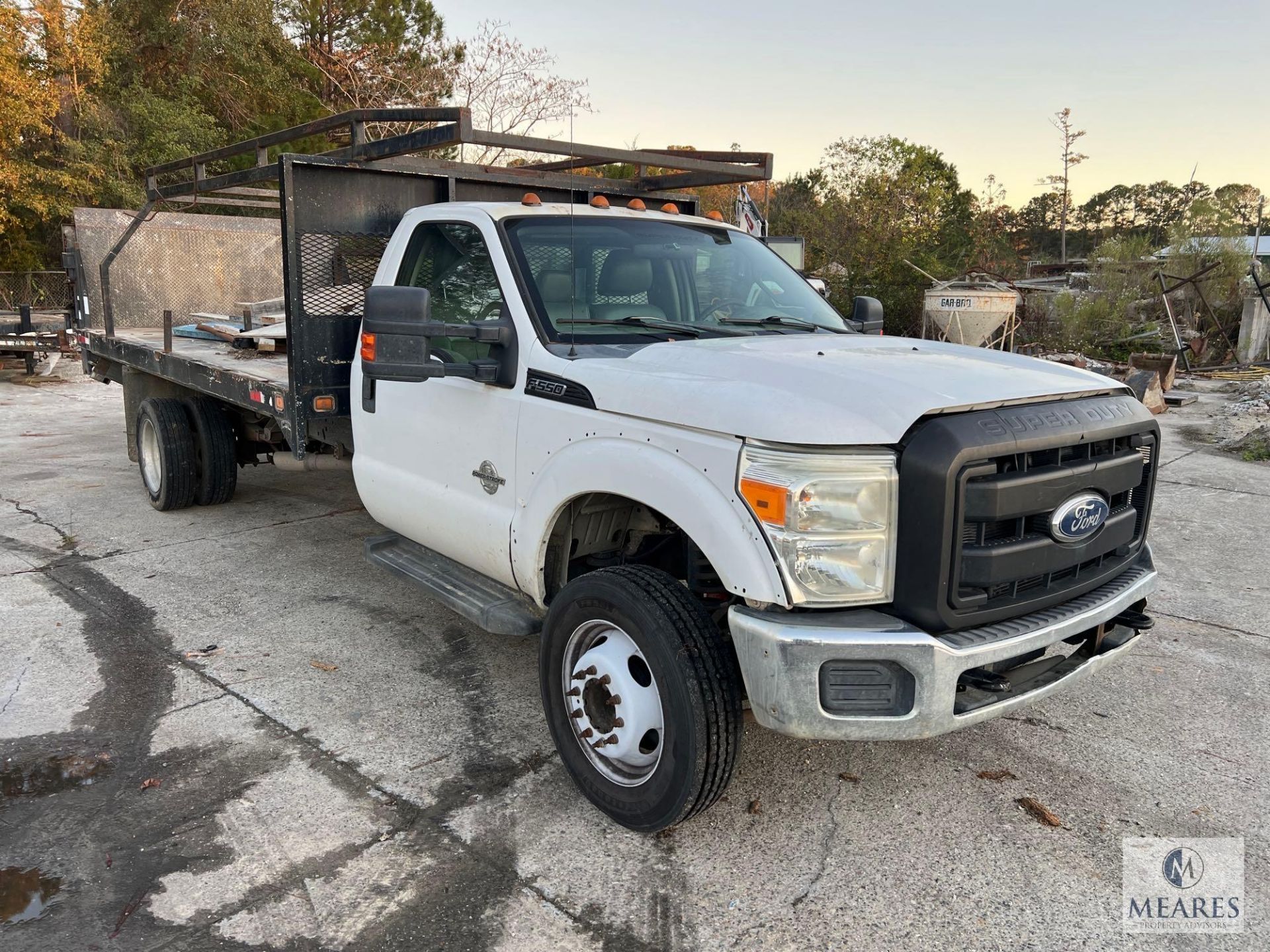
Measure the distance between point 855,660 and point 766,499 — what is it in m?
0.52

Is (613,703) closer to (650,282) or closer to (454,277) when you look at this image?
(650,282)

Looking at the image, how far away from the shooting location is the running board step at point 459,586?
3.85 meters

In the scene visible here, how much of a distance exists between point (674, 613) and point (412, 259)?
8.04 ft

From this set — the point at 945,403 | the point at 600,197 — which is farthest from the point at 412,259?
the point at 945,403

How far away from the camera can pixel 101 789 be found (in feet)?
11.3

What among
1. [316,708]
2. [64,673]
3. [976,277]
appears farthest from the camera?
[976,277]

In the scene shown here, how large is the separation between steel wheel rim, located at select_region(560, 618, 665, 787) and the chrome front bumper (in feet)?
1.37

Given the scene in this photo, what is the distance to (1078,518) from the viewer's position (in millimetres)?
3025

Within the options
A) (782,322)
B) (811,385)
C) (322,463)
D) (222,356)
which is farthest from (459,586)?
(222,356)

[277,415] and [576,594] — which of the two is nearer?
[576,594]

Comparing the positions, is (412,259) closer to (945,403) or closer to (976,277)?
(945,403)

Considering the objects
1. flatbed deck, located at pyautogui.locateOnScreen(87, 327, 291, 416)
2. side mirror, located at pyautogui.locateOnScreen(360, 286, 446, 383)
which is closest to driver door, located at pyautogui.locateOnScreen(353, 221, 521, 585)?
side mirror, located at pyautogui.locateOnScreen(360, 286, 446, 383)

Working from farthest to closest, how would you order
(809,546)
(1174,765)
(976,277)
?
(976,277) → (1174,765) → (809,546)

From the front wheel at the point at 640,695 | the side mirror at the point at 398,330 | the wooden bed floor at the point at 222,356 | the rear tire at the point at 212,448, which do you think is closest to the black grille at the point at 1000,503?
the front wheel at the point at 640,695
